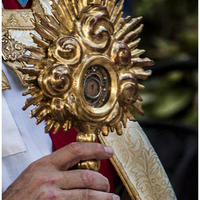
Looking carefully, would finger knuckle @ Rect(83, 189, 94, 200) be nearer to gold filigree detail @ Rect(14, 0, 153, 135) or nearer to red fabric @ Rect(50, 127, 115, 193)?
gold filigree detail @ Rect(14, 0, 153, 135)

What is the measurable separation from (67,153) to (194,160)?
954mm

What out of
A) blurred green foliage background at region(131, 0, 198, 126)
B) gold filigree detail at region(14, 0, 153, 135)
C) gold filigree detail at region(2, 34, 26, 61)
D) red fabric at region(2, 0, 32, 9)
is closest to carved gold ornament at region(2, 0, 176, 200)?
gold filigree detail at region(14, 0, 153, 135)

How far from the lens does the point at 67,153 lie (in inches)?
25.5

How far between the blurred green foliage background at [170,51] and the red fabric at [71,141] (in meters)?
1.85

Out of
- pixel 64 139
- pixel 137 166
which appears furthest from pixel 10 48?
pixel 137 166

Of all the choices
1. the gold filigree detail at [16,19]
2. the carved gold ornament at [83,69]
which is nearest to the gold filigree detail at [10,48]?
the gold filigree detail at [16,19]

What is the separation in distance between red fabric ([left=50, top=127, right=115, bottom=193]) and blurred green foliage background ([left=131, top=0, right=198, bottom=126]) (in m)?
1.85

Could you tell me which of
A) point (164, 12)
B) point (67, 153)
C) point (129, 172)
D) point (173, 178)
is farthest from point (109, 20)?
point (164, 12)

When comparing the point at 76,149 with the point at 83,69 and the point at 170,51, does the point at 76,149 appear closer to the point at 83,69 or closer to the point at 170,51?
the point at 83,69

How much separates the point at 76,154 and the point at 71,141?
1.06 feet

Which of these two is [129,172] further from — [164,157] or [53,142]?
[164,157]

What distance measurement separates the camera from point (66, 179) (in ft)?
2.13

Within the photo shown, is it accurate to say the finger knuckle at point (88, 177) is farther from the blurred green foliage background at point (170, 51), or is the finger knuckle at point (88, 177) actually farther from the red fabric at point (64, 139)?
the blurred green foliage background at point (170, 51)

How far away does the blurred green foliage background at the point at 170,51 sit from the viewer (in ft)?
10.2
